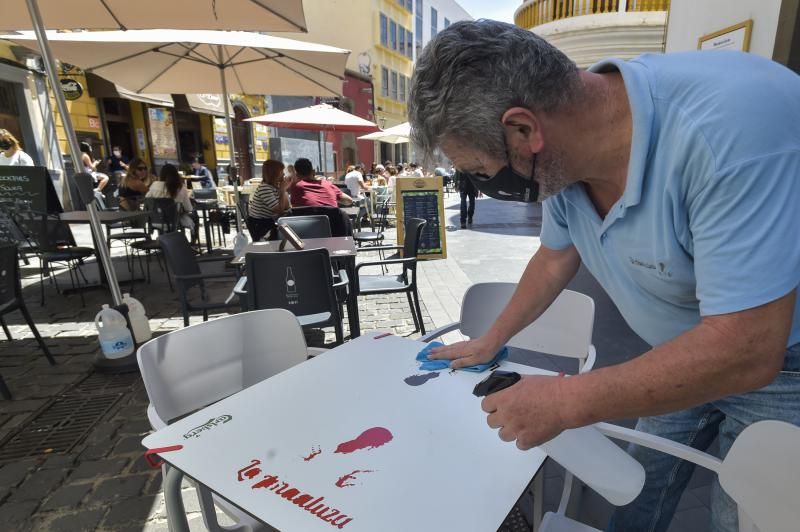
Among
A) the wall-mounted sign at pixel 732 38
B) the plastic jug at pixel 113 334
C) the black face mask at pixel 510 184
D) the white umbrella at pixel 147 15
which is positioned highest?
the white umbrella at pixel 147 15

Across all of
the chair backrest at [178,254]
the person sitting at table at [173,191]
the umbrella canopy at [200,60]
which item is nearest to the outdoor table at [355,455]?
the chair backrest at [178,254]

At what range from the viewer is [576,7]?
820 cm

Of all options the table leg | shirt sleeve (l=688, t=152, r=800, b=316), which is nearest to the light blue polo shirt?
shirt sleeve (l=688, t=152, r=800, b=316)

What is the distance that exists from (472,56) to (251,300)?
7.65 ft

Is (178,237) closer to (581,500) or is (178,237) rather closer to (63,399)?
(63,399)

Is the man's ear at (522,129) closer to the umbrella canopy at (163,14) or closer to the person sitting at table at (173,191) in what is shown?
the umbrella canopy at (163,14)

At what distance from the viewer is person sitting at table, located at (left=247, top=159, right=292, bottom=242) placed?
5.82 meters

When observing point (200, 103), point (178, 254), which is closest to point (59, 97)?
point (178, 254)

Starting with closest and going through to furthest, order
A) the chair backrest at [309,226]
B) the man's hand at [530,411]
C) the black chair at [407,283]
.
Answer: the man's hand at [530,411] → the black chair at [407,283] → the chair backrest at [309,226]

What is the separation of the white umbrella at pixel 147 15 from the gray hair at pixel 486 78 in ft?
10.1

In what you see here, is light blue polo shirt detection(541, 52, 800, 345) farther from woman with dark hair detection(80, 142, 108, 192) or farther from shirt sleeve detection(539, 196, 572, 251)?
woman with dark hair detection(80, 142, 108, 192)

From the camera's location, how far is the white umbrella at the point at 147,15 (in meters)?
3.29

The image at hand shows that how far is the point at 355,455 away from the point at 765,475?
87 cm

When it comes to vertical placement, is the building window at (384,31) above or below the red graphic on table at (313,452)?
above
